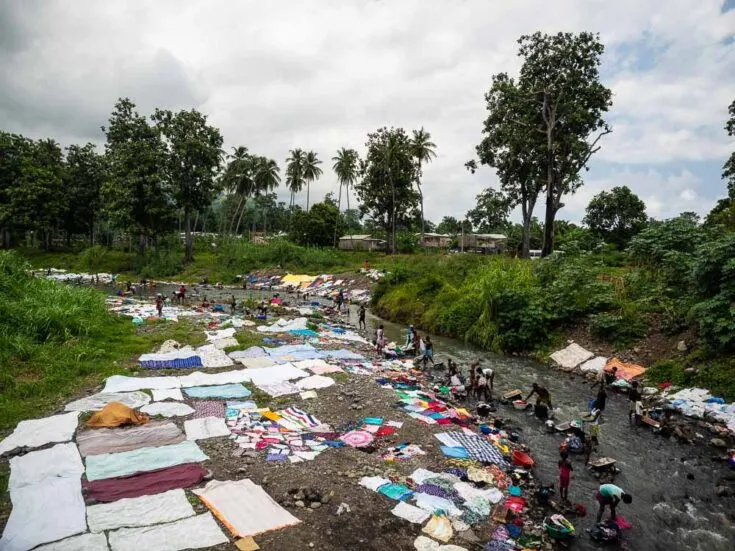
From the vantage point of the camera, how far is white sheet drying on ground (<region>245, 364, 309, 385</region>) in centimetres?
1451

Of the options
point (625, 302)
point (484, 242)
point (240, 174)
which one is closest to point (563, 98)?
point (625, 302)

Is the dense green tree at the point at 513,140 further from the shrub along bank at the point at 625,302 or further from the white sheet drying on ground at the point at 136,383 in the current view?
the white sheet drying on ground at the point at 136,383

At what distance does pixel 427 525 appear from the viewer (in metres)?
7.34

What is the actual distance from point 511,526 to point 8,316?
57.7 ft

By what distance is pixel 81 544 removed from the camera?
20.9 feet

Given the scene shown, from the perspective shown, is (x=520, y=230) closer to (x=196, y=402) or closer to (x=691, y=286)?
(x=691, y=286)

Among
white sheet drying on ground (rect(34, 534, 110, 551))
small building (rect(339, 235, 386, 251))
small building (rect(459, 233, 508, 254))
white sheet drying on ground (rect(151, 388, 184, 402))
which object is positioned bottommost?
white sheet drying on ground (rect(151, 388, 184, 402))

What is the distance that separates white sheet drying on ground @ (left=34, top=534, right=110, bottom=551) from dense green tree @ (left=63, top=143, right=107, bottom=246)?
61.9m

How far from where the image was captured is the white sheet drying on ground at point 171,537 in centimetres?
641

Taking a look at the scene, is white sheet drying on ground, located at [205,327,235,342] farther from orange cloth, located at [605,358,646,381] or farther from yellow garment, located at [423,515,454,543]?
orange cloth, located at [605,358,646,381]

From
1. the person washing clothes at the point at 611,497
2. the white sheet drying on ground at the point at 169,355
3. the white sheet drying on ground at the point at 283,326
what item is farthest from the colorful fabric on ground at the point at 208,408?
the white sheet drying on ground at the point at 283,326

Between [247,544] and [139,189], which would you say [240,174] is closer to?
[139,189]

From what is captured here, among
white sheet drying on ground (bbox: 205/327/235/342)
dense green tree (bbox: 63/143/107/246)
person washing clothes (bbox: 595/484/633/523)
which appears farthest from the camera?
dense green tree (bbox: 63/143/107/246)

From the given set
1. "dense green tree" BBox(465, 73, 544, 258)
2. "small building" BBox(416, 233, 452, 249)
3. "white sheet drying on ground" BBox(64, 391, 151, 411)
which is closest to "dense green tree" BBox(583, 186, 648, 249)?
"dense green tree" BBox(465, 73, 544, 258)
